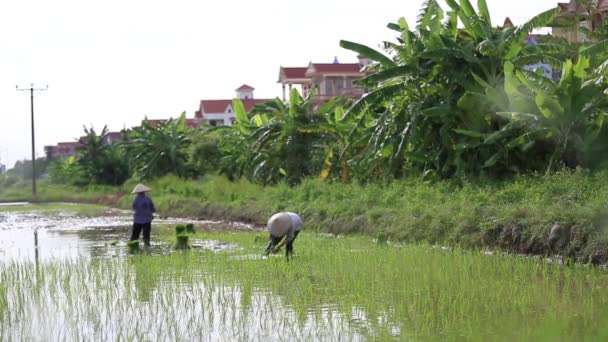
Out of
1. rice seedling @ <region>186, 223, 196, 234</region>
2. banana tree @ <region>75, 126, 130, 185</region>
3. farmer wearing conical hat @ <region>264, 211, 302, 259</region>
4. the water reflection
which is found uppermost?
banana tree @ <region>75, 126, 130, 185</region>

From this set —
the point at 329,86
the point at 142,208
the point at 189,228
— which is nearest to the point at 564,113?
the point at 142,208

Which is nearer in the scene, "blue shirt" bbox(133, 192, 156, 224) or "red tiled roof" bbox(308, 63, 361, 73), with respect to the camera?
"blue shirt" bbox(133, 192, 156, 224)

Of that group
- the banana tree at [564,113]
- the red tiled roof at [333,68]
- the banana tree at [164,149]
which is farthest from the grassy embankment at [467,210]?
the red tiled roof at [333,68]

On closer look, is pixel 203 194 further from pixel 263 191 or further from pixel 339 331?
pixel 339 331

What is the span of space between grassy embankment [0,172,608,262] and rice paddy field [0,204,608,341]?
0.66 m

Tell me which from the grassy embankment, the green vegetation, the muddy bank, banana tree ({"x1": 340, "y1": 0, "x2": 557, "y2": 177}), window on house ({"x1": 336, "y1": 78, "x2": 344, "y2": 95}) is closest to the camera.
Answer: the muddy bank

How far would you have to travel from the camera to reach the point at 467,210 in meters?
14.6

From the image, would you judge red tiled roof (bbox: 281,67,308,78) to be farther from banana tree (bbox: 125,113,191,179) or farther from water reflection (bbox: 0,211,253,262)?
water reflection (bbox: 0,211,253,262)

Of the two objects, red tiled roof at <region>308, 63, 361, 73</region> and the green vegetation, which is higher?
red tiled roof at <region>308, 63, 361, 73</region>

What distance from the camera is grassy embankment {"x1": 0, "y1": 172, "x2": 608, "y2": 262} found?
40.1ft

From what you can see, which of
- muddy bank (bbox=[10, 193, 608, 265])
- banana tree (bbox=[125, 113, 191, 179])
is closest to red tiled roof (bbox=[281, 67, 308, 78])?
banana tree (bbox=[125, 113, 191, 179])

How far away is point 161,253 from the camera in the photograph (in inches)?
585

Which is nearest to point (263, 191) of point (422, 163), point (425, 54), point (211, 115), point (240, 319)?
point (422, 163)

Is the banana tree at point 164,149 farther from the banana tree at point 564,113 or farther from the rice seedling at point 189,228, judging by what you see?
the banana tree at point 564,113
